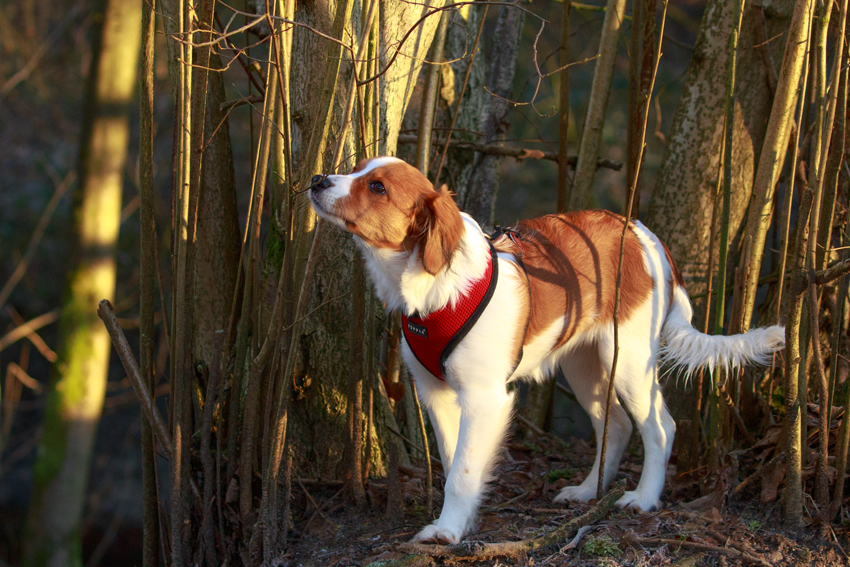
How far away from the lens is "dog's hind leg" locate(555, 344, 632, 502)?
10.4 feet

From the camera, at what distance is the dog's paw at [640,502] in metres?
2.88

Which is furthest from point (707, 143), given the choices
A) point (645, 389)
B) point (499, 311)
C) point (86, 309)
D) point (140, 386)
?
point (86, 309)

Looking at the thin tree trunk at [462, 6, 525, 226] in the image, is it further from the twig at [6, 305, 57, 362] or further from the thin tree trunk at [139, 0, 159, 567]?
the twig at [6, 305, 57, 362]

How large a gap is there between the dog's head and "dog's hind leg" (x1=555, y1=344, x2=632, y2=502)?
1.13 m

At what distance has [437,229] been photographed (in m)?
2.45

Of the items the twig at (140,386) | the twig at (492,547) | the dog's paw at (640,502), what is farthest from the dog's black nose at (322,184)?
the dog's paw at (640,502)

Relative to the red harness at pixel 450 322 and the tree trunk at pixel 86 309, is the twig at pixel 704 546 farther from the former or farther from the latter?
the tree trunk at pixel 86 309

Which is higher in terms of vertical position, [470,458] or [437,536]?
[470,458]

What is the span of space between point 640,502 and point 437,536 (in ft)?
3.07

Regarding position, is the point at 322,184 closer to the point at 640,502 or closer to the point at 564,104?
the point at 640,502

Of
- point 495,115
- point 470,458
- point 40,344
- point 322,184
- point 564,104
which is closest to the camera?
point 322,184

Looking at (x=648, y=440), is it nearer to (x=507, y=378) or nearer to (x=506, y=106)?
(x=507, y=378)

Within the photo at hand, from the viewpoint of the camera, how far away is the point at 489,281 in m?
2.62

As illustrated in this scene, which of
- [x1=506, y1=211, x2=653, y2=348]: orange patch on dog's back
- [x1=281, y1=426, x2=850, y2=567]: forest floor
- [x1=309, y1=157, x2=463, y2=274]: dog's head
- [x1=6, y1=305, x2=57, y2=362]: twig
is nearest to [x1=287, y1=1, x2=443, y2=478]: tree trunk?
Answer: [x1=281, y1=426, x2=850, y2=567]: forest floor
